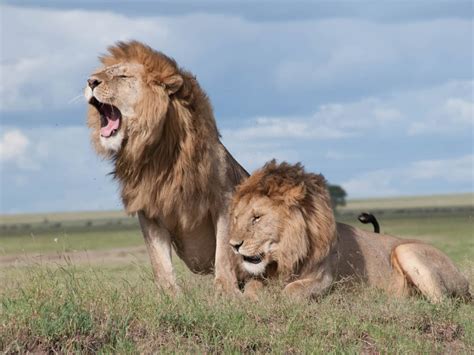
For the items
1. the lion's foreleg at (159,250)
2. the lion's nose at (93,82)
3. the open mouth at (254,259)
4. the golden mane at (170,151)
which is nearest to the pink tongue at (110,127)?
the golden mane at (170,151)

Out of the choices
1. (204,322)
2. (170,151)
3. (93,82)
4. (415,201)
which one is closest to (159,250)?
(170,151)

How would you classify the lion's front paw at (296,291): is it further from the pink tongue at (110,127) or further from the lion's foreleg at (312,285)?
the pink tongue at (110,127)

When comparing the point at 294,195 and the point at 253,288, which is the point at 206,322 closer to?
the point at 253,288

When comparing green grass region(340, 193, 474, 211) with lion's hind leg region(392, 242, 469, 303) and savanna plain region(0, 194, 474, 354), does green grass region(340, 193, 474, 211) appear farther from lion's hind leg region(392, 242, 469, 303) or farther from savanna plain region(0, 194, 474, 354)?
savanna plain region(0, 194, 474, 354)

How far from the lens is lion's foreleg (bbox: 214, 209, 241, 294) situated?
6.35 metres

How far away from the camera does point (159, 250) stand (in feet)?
21.2

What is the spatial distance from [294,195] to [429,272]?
4.10ft

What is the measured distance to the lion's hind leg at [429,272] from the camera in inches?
258

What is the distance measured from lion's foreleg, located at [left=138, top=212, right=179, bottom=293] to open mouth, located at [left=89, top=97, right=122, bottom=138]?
0.66m

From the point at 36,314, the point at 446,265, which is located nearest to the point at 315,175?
the point at 446,265

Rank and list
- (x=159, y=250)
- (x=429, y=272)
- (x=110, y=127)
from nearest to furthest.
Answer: (x=110, y=127), (x=159, y=250), (x=429, y=272)

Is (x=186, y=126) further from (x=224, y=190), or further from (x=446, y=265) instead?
(x=446, y=265)

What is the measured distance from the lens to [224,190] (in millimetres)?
6434

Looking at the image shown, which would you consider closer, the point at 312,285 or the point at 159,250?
the point at 312,285
